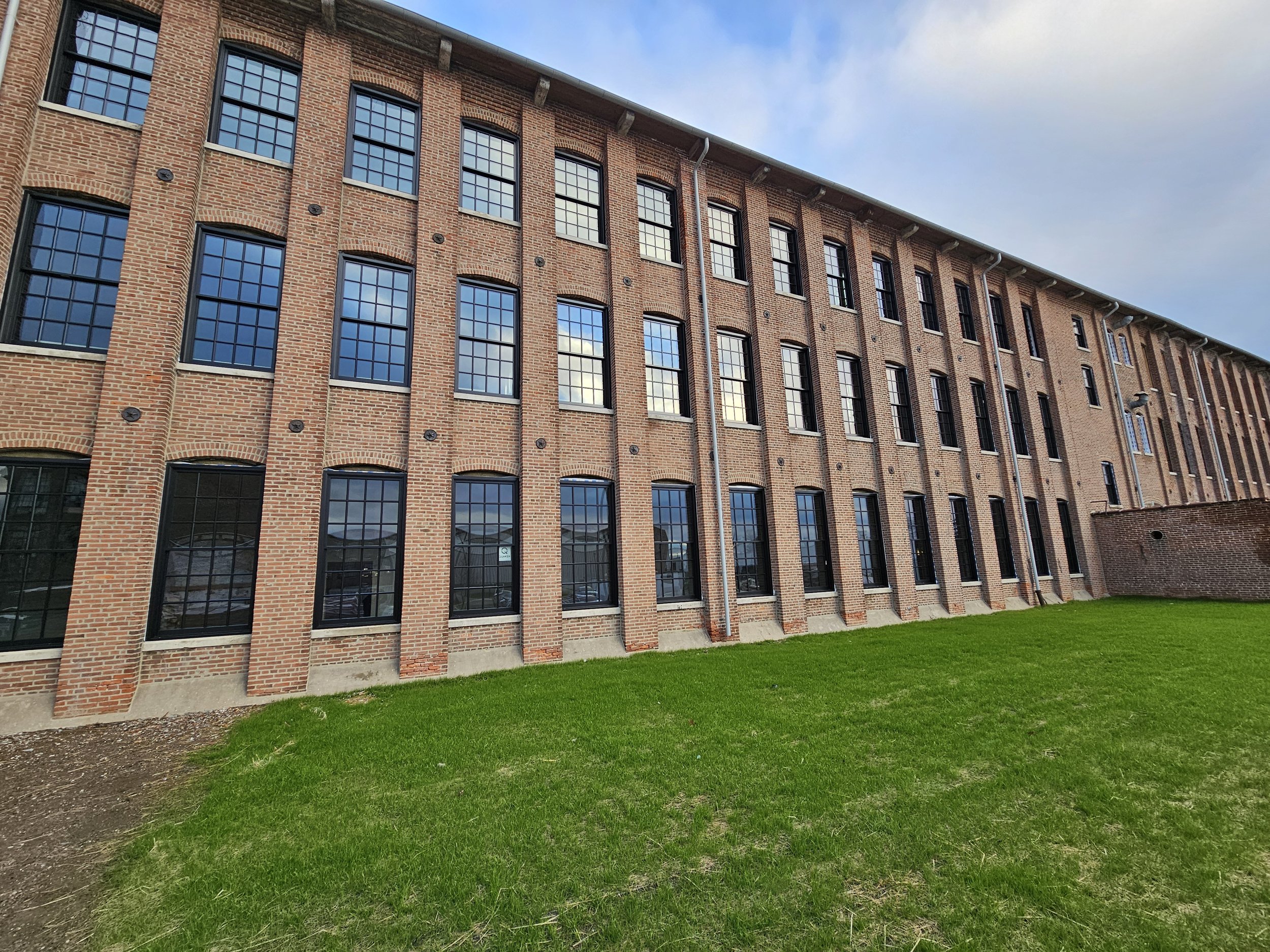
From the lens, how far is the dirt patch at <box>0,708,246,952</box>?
324 cm

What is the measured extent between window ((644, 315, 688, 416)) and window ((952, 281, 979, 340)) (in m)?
12.3

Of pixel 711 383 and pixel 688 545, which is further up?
pixel 711 383

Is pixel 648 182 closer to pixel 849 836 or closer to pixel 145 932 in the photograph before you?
pixel 849 836

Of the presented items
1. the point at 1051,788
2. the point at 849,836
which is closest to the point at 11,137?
the point at 849,836

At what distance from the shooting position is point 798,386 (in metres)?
14.5

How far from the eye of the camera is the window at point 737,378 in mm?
13312

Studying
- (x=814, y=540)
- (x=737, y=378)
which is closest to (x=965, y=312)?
(x=737, y=378)

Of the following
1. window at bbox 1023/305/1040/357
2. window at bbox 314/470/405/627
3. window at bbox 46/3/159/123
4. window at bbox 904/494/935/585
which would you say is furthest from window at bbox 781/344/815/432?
window at bbox 46/3/159/123

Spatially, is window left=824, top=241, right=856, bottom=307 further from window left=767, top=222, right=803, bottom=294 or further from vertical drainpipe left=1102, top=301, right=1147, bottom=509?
vertical drainpipe left=1102, top=301, right=1147, bottom=509

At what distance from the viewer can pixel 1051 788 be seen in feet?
13.5

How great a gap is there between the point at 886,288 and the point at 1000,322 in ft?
21.2

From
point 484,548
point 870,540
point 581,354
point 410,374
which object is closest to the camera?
point 410,374

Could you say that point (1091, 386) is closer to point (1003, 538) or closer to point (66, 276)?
point (1003, 538)

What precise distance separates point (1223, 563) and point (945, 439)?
9.04 metres
